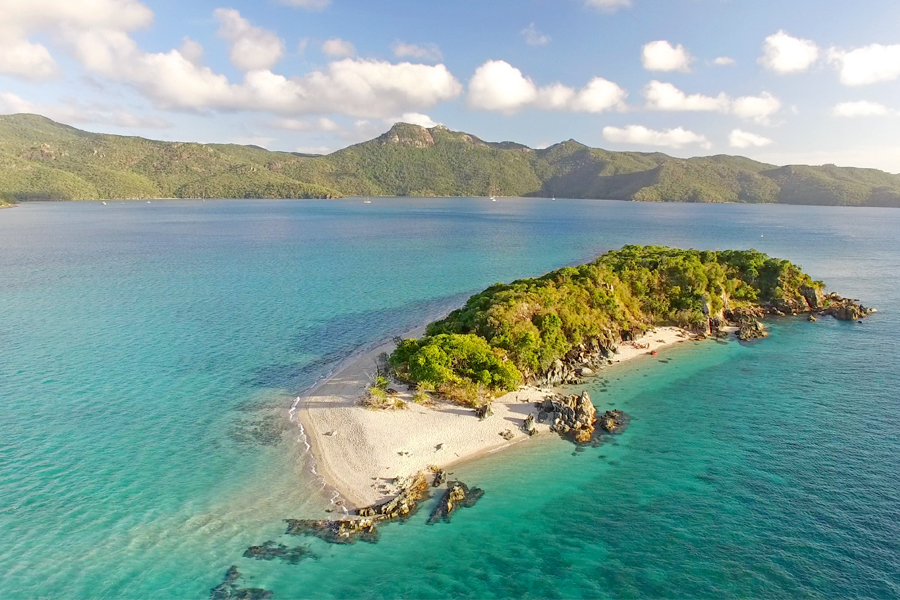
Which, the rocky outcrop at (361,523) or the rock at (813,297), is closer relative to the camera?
the rocky outcrop at (361,523)

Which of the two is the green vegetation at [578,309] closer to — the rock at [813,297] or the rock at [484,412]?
the rock at [813,297]

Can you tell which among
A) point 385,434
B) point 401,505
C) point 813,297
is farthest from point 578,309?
point 813,297

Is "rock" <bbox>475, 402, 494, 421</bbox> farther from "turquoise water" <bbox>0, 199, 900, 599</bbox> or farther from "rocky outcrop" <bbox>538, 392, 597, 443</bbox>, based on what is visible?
"turquoise water" <bbox>0, 199, 900, 599</bbox>

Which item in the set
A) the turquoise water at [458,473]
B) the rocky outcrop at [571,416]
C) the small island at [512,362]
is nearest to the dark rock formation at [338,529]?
the turquoise water at [458,473]

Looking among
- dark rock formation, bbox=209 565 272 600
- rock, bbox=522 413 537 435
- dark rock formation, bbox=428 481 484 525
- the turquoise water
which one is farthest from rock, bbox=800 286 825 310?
dark rock formation, bbox=209 565 272 600

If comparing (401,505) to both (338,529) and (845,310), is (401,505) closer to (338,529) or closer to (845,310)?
(338,529)
